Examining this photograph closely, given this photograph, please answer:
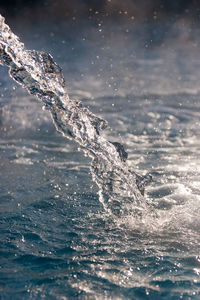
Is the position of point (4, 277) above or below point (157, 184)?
below

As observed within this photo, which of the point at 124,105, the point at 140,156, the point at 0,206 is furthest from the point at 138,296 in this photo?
the point at 124,105

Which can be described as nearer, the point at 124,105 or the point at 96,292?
the point at 96,292

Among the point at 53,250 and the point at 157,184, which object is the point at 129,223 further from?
the point at 157,184

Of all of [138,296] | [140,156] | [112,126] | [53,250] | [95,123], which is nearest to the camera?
[138,296]

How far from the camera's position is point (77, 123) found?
3693 mm

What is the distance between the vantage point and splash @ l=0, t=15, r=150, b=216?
10.8 ft

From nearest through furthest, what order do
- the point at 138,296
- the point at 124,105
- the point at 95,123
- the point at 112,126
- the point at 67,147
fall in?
1. the point at 138,296
2. the point at 95,123
3. the point at 67,147
4. the point at 112,126
5. the point at 124,105

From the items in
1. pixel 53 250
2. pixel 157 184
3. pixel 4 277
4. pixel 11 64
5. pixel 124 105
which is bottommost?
pixel 4 277

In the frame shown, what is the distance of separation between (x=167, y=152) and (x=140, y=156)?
556 mm

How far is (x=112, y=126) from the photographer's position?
7809mm

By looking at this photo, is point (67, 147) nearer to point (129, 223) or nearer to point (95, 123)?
point (95, 123)

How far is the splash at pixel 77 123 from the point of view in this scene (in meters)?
3.30

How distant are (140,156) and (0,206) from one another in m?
2.87

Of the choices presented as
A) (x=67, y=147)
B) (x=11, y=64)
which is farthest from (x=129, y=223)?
(x=67, y=147)
